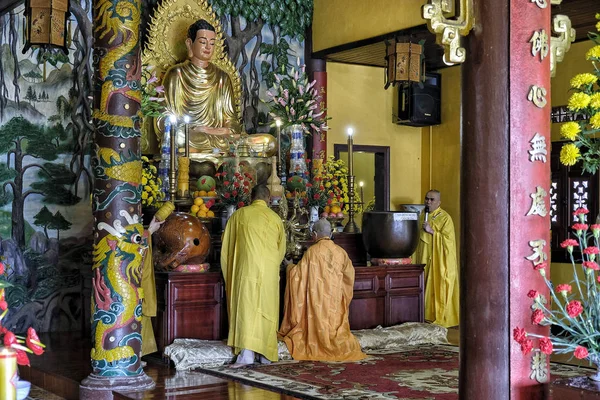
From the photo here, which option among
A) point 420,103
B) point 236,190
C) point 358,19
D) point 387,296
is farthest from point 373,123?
point 236,190

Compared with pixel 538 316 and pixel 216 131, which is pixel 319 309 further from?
pixel 538 316

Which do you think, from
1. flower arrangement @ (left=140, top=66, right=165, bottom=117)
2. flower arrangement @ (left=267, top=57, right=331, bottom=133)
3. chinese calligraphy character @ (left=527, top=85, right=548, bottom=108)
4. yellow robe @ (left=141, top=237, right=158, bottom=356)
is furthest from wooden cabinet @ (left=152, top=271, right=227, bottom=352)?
chinese calligraphy character @ (left=527, top=85, right=548, bottom=108)

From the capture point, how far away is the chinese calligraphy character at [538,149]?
301 cm

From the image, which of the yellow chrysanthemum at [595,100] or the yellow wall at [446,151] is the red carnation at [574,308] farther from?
the yellow wall at [446,151]

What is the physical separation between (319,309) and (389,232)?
54.0 inches

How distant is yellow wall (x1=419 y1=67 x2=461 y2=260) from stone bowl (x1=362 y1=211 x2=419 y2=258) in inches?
126

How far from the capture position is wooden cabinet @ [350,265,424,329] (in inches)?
297

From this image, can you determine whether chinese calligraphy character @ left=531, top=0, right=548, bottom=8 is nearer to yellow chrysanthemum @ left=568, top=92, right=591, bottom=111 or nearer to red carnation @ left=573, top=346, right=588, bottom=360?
yellow chrysanthemum @ left=568, top=92, right=591, bottom=111

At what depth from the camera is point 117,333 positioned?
207 inches

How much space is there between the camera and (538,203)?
119 inches

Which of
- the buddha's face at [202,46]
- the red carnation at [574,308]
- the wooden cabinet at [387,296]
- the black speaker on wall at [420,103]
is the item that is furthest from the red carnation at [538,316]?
the black speaker on wall at [420,103]

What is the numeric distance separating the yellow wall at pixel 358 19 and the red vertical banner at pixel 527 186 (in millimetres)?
5706

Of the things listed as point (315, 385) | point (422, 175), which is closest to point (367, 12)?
point (422, 175)

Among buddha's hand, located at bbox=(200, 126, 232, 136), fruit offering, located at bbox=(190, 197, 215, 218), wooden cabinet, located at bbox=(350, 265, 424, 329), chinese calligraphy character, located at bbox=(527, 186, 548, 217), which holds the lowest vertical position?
wooden cabinet, located at bbox=(350, 265, 424, 329)
